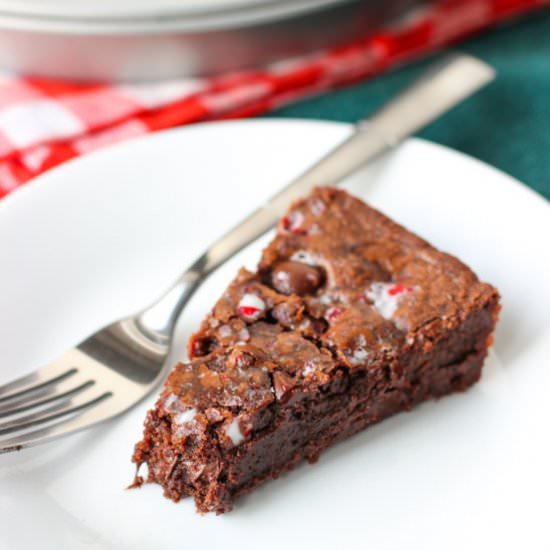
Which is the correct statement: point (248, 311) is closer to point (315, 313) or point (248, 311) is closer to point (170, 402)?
point (315, 313)

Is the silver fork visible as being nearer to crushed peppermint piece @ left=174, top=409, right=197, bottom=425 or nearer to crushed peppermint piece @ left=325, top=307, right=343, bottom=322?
crushed peppermint piece @ left=174, top=409, right=197, bottom=425

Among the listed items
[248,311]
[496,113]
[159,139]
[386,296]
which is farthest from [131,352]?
[496,113]

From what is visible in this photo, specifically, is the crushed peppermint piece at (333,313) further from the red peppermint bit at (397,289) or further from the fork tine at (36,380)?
the fork tine at (36,380)

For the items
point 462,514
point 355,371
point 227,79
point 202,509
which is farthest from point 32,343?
point 227,79

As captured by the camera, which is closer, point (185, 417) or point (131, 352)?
point (185, 417)

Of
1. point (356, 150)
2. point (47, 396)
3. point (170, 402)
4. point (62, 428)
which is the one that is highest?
point (356, 150)

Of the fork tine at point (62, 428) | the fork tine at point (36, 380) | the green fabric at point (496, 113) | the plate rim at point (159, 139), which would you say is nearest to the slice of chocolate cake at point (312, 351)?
the fork tine at point (62, 428)

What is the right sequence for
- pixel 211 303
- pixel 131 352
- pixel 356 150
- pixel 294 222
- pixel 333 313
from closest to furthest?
pixel 333 313, pixel 131 352, pixel 294 222, pixel 211 303, pixel 356 150
